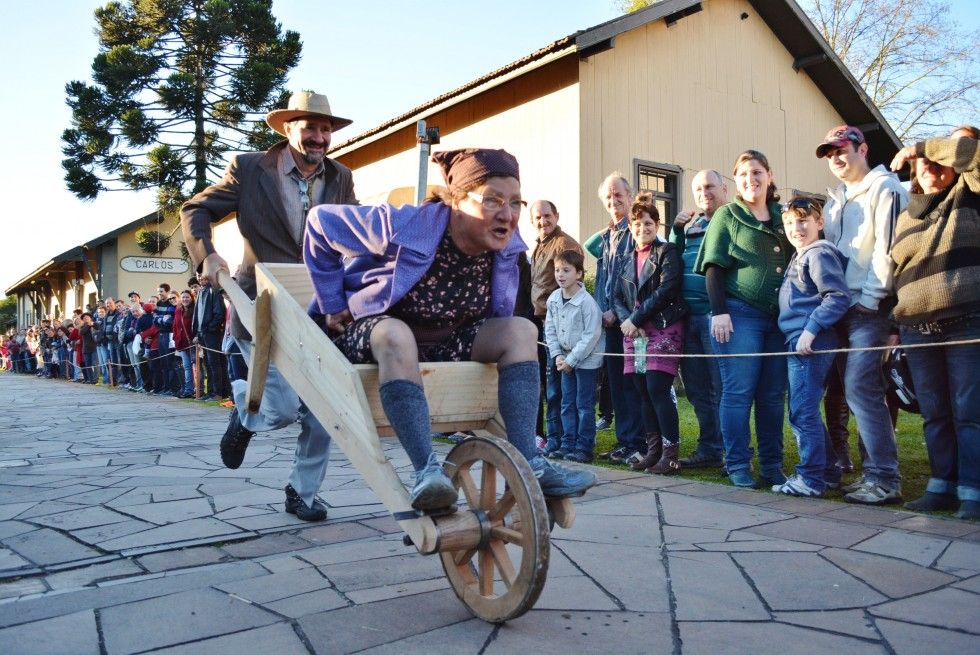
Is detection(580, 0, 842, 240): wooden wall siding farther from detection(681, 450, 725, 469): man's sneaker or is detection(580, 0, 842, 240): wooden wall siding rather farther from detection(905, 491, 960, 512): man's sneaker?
detection(905, 491, 960, 512): man's sneaker

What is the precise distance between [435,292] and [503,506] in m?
0.84

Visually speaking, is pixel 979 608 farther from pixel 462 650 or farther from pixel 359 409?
pixel 359 409

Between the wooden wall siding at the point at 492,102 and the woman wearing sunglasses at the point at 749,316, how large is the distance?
352 inches

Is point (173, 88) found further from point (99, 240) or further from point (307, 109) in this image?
point (307, 109)

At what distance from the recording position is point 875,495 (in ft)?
14.9

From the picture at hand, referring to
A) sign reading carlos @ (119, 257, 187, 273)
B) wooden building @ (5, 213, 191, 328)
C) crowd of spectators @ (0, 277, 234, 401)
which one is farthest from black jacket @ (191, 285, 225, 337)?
wooden building @ (5, 213, 191, 328)

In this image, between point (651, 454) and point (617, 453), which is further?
point (617, 453)

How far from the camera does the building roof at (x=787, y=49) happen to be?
12938mm

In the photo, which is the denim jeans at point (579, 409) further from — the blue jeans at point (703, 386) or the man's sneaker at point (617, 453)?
the blue jeans at point (703, 386)

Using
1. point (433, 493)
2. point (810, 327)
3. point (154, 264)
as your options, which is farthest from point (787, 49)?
point (154, 264)

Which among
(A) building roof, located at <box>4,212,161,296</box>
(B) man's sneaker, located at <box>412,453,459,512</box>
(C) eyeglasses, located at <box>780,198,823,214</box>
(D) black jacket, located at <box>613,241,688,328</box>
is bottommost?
(B) man's sneaker, located at <box>412,453,459,512</box>

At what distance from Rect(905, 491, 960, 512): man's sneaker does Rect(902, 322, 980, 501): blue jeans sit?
0.09 feet

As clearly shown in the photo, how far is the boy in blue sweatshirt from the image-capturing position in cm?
479

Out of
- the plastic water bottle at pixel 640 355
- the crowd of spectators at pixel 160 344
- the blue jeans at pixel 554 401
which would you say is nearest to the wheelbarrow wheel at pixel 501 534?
the plastic water bottle at pixel 640 355
